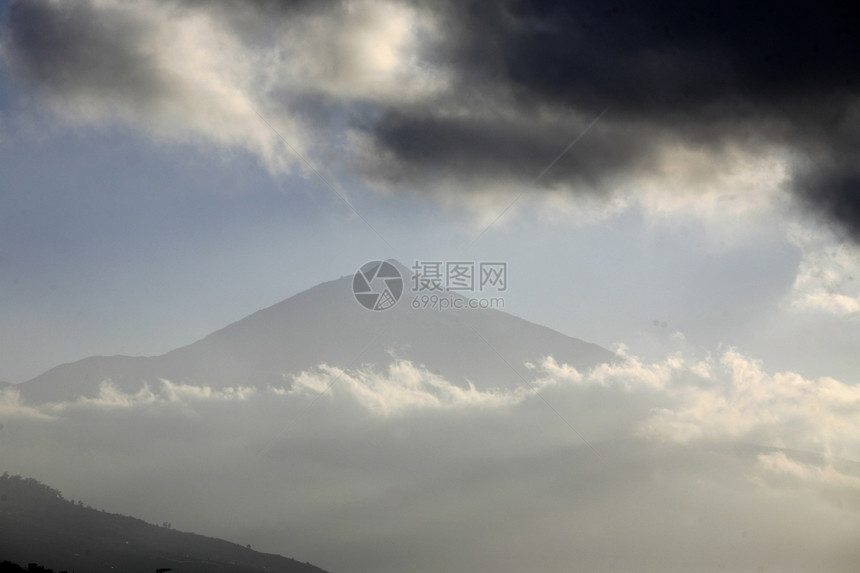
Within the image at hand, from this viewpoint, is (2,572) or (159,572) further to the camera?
(2,572)

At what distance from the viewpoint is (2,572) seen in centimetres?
13138

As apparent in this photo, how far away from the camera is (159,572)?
330 ft

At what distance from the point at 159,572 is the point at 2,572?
5164 cm
